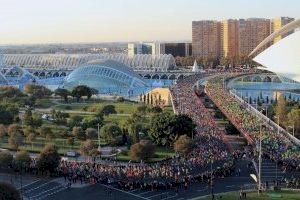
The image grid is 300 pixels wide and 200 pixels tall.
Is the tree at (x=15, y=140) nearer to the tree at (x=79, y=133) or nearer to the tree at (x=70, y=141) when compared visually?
the tree at (x=70, y=141)

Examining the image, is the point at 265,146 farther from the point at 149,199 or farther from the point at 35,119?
the point at 35,119

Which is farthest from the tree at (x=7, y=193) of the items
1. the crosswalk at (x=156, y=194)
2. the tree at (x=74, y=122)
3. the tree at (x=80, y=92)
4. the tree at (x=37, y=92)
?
the tree at (x=37, y=92)

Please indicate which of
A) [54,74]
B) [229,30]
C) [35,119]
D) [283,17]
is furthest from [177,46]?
[35,119]

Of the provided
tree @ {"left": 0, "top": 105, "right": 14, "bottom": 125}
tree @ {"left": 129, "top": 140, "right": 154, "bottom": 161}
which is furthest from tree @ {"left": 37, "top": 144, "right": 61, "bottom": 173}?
tree @ {"left": 0, "top": 105, "right": 14, "bottom": 125}

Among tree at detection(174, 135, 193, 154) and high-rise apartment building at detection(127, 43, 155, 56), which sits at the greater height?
high-rise apartment building at detection(127, 43, 155, 56)

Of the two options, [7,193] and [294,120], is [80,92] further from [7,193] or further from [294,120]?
[7,193]

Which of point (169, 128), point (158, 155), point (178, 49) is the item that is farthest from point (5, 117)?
point (178, 49)

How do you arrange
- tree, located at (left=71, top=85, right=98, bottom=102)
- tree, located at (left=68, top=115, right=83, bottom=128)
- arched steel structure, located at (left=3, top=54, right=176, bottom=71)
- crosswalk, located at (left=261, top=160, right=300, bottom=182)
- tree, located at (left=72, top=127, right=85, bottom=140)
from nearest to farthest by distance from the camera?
crosswalk, located at (left=261, top=160, right=300, bottom=182)
tree, located at (left=72, top=127, right=85, bottom=140)
tree, located at (left=68, top=115, right=83, bottom=128)
tree, located at (left=71, top=85, right=98, bottom=102)
arched steel structure, located at (left=3, top=54, right=176, bottom=71)

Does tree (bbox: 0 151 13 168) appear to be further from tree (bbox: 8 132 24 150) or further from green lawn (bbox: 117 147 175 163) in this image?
green lawn (bbox: 117 147 175 163)
